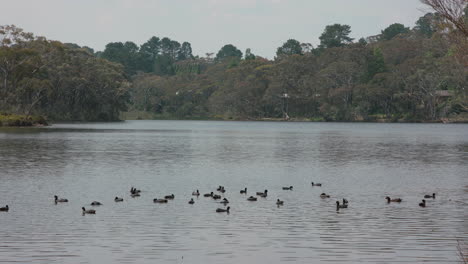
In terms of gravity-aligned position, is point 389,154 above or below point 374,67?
below

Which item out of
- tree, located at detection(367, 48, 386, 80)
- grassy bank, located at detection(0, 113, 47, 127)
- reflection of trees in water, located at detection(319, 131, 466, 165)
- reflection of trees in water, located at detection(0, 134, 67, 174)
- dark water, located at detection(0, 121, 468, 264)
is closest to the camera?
dark water, located at detection(0, 121, 468, 264)

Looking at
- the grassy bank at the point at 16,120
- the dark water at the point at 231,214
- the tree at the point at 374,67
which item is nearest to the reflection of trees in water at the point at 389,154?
the dark water at the point at 231,214

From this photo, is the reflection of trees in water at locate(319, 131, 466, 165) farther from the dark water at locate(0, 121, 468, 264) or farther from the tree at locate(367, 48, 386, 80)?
the tree at locate(367, 48, 386, 80)

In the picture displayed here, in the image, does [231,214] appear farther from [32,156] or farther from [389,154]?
[389,154]

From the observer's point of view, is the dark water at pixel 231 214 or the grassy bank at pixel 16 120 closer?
the dark water at pixel 231 214

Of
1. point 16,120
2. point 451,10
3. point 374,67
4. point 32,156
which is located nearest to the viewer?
point 451,10

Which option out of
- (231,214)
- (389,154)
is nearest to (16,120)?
(389,154)

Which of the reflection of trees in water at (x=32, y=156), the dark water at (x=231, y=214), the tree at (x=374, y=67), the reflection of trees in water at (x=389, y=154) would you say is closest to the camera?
the dark water at (x=231, y=214)

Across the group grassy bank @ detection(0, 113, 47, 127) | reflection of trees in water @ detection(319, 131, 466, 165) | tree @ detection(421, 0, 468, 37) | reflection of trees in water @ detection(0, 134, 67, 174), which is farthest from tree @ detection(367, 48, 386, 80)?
tree @ detection(421, 0, 468, 37)

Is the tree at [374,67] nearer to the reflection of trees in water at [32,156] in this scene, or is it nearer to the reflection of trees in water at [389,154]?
the reflection of trees in water at [389,154]

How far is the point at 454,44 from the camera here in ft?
94.1

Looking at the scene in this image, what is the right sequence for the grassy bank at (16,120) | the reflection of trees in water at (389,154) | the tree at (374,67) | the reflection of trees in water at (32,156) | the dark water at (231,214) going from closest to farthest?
the dark water at (231,214) → the reflection of trees in water at (32,156) → the reflection of trees in water at (389,154) → the grassy bank at (16,120) → the tree at (374,67)

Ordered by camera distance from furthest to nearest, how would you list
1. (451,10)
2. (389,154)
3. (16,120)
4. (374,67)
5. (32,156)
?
(374,67) → (16,120) → (389,154) → (32,156) → (451,10)

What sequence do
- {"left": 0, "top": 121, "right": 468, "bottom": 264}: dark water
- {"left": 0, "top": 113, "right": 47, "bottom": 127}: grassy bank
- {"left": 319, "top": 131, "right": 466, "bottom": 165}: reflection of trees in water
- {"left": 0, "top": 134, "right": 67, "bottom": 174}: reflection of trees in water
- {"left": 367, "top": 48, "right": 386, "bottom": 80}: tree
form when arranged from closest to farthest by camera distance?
{"left": 0, "top": 121, "right": 468, "bottom": 264}: dark water < {"left": 0, "top": 134, "right": 67, "bottom": 174}: reflection of trees in water < {"left": 319, "top": 131, "right": 466, "bottom": 165}: reflection of trees in water < {"left": 0, "top": 113, "right": 47, "bottom": 127}: grassy bank < {"left": 367, "top": 48, "right": 386, "bottom": 80}: tree
